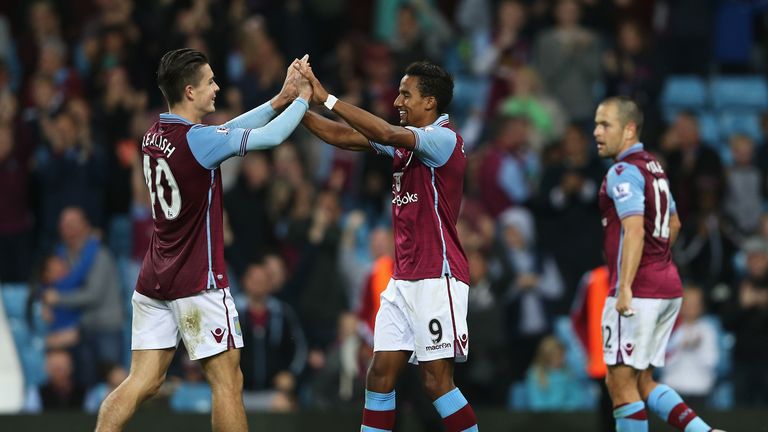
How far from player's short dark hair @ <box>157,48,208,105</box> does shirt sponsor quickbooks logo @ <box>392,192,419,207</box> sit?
1354 mm

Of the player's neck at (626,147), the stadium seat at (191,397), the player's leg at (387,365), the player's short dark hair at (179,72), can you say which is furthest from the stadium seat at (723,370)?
the player's short dark hair at (179,72)

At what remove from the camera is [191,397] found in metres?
12.1

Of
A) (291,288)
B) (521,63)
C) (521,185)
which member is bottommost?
(291,288)

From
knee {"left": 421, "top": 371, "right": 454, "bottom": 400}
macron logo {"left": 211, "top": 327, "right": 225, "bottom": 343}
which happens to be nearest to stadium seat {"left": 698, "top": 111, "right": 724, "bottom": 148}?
knee {"left": 421, "top": 371, "right": 454, "bottom": 400}

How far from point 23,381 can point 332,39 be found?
605 centimetres

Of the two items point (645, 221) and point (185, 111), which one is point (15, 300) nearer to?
point (185, 111)

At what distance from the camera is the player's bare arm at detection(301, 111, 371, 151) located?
8352mm

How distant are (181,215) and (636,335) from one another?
2.94m

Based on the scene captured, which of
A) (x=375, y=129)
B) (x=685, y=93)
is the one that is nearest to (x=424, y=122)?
(x=375, y=129)

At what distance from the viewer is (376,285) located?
11.0m

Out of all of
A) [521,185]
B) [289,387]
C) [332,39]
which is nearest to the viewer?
[289,387]

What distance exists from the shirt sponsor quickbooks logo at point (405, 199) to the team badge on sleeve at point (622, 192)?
1.38 meters

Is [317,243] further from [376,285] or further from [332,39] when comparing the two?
[332,39]

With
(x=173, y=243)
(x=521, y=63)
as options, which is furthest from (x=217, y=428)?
(x=521, y=63)
